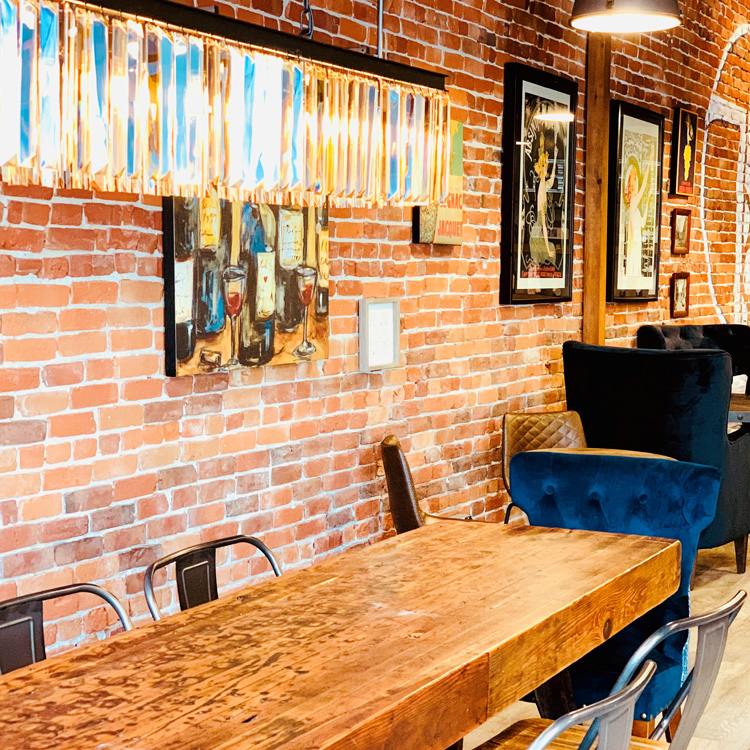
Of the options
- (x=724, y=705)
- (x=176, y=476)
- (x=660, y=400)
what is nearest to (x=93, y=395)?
(x=176, y=476)

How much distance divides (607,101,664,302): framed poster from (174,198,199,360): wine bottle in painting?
342cm

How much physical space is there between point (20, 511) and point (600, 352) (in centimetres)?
292

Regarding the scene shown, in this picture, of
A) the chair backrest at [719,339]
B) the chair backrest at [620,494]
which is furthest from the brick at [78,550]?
the chair backrest at [719,339]

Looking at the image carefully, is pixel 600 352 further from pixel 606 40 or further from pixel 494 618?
pixel 494 618

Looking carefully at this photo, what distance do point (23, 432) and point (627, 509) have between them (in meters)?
1.72

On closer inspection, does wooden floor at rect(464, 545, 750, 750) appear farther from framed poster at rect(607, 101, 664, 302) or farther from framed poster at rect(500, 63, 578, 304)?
framed poster at rect(607, 101, 664, 302)

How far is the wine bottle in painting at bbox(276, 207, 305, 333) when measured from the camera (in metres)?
3.58

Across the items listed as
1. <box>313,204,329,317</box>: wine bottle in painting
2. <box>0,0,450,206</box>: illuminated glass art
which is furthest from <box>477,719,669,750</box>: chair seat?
<box>313,204,329,317</box>: wine bottle in painting

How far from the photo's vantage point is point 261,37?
6.81 feet

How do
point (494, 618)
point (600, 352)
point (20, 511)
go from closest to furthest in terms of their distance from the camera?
point (494, 618)
point (20, 511)
point (600, 352)

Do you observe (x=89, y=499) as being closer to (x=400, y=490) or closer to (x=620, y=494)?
(x=400, y=490)

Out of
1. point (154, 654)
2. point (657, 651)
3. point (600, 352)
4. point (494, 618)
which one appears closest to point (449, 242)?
point (600, 352)

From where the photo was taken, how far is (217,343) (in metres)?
3.32

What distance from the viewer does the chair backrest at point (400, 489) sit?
12.3ft
